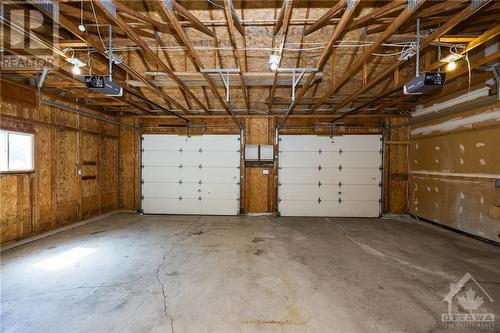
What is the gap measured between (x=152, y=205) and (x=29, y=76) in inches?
172

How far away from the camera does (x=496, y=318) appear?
7.33 feet

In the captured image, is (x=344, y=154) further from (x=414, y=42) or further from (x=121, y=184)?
(x=121, y=184)

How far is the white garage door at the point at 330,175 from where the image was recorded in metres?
6.84

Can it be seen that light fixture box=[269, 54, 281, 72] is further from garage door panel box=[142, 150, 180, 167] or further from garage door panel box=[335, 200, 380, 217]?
garage door panel box=[335, 200, 380, 217]

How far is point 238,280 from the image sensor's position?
292 centimetres

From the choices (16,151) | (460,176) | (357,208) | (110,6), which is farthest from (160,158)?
(460,176)

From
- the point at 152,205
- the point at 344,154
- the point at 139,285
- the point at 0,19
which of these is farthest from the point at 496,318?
the point at 152,205

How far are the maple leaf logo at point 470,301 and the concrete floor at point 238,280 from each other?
13cm

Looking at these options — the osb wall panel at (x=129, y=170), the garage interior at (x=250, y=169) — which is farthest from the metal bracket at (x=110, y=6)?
the osb wall panel at (x=129, y=170)

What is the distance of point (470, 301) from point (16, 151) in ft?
25.6

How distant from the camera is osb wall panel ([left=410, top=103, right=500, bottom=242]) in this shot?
4.31 m

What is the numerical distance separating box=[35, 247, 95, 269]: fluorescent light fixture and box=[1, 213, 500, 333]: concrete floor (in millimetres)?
17

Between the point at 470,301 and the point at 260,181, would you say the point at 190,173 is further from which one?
the point at 470,301

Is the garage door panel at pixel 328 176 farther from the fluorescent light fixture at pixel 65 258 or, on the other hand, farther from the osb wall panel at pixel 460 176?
the fluorescent light fixture at pixel 65 258
